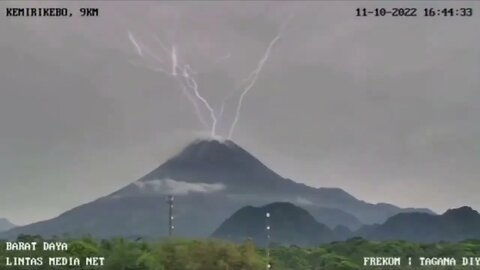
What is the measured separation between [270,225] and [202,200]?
0.33 meters

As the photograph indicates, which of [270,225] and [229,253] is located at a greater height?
[270,225]

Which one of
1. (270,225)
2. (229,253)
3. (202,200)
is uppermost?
(202,200)

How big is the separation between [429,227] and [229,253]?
916mm

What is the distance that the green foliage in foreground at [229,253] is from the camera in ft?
8.82

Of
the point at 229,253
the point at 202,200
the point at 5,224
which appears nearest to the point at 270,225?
the point at 229,253

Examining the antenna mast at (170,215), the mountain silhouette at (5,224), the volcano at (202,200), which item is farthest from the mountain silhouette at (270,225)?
the mountain silhouette at (5,224)

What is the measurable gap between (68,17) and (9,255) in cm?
111

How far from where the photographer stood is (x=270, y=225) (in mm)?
2711

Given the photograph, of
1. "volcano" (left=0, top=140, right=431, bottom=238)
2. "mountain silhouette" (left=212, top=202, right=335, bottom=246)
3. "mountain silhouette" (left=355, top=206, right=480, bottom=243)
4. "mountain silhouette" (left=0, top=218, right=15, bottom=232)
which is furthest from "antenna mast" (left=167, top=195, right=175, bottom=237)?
"mountain silhouette" (left=355, top=206, right=480, bottom=243)

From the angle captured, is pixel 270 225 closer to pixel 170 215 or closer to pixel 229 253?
pixel 229 253

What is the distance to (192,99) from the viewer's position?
2766mm

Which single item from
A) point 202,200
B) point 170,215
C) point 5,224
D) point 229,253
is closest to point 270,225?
point 229,253

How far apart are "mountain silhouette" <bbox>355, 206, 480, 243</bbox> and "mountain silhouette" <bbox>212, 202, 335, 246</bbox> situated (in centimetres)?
27

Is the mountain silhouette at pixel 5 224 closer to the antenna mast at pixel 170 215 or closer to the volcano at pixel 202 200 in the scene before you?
the volcano at pixel 202 200
